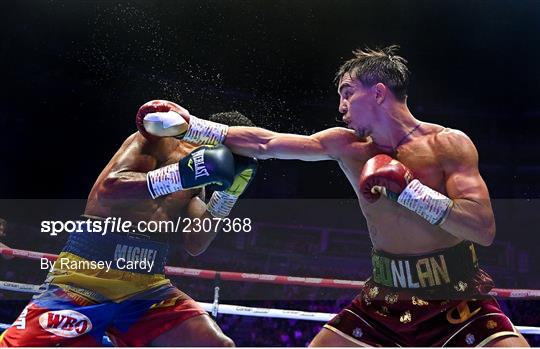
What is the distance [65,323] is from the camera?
7.09 feet

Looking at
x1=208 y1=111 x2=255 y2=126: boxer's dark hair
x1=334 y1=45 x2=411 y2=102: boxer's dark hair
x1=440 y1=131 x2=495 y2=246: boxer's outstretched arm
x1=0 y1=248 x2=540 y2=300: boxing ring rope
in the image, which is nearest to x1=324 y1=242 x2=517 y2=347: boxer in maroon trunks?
x1=440 y1=131 x2=495 y2=246: boxer's outstretched arm

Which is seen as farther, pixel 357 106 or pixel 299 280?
pixel 299 280

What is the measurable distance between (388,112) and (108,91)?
1.92 m

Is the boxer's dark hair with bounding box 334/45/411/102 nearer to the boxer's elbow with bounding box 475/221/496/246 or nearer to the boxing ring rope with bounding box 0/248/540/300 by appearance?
the boxer's elbow with bounding box 475/221/496/246

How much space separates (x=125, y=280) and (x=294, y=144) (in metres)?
0.84

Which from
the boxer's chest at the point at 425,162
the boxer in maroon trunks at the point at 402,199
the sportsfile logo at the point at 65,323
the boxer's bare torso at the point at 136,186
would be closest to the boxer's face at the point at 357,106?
the boxer in maroon trunks at the point at 402,199

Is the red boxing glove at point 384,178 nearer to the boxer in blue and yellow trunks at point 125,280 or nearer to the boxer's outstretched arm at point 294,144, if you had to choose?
the boxer's outstretched arm at point 294,144

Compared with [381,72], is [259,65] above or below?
above

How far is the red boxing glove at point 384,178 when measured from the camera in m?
2.09

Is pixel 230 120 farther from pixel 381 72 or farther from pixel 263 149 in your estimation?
pixel 381 72

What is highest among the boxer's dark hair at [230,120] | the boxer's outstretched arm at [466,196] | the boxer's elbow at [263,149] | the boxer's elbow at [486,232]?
the boxer's dark hair at [230,120]

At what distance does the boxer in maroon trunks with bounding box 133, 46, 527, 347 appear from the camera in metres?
2.08

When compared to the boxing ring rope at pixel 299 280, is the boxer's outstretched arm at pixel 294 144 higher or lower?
higher

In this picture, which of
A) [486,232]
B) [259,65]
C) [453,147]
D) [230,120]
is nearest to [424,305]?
[486,232]
